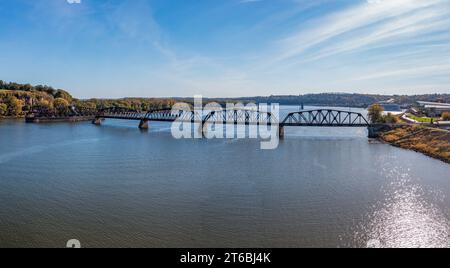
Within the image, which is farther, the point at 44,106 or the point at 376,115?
the point at 44,106

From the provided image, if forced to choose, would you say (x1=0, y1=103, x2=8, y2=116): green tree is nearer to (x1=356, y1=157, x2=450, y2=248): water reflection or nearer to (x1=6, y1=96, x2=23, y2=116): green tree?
(x1=6, y1=96, x2=23, y2=116): green tree

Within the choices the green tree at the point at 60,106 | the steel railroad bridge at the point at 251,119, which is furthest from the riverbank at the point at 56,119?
the green tree at the point at 60,106

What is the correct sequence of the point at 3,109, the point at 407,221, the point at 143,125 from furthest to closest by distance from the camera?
1. the point at 3,109
2. the point at 143,125
3. the point at 407,221

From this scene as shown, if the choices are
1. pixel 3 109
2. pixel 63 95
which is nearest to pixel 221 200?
pixel 3 109

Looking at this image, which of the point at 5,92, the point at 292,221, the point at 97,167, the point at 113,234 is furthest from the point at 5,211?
the point at 5,92

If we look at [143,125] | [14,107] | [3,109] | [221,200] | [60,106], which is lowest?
[221,200]

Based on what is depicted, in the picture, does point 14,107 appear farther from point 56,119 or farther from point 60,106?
point 56,119
